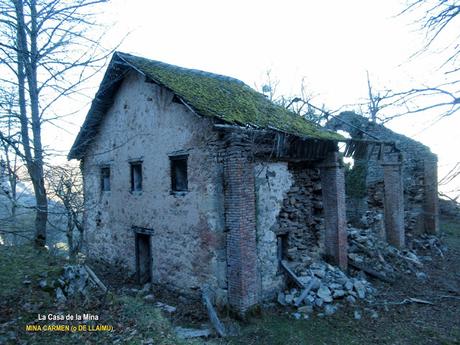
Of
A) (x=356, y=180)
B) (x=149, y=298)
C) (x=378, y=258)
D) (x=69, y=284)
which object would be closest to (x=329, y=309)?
(x=378, y=258)

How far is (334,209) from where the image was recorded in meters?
9.96

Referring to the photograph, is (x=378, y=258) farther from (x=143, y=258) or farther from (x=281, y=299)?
(x=143, y=258)

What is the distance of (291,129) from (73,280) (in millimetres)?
6549

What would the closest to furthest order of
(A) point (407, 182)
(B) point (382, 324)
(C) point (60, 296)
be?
(C) point (60, 296), (B) point (382, 324), (A) point (407, 182)

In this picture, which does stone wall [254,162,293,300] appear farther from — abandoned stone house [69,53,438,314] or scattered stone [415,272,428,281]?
scattered stone [415,272,428,281]

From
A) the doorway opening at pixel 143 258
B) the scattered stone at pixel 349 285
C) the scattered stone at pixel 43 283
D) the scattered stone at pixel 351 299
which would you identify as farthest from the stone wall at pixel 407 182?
the scattered stone at pixel 43 283

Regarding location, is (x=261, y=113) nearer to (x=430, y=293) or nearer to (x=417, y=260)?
(x=430, y=293)

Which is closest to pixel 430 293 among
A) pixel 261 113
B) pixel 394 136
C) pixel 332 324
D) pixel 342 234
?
pixel 342 234

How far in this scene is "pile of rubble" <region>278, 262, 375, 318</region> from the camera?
813 cm

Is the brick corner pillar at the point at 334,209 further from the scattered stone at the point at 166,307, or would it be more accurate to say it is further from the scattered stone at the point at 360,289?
the scattered stone at the point at 166,307

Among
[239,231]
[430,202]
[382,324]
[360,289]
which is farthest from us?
[430,202]

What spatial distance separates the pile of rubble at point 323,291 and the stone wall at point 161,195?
193 cm

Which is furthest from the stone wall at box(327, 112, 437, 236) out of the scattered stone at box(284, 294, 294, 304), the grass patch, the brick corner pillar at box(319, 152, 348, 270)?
the grass patch

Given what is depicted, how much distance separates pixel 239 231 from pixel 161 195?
9.98ft
